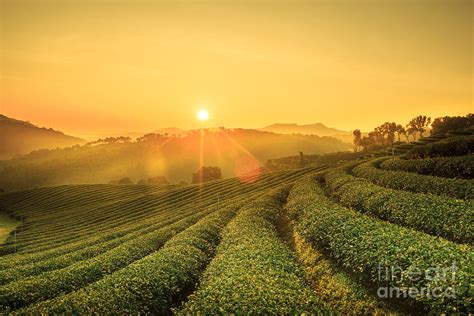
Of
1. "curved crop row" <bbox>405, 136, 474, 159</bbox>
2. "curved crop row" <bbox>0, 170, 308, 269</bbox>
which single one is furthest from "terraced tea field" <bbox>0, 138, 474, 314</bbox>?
"curved crop row" <bbox>405, 136, 474, 159</bbox>

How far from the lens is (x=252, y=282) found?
17.4m

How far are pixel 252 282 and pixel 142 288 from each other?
6.85m

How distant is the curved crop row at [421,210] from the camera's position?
22.2 meters

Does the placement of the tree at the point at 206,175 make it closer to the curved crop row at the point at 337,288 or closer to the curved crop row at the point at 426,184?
the curved crop row at the point at 426,184

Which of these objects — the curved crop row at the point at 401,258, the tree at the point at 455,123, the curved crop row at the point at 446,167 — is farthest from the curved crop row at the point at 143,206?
the tree at the point at 455,123

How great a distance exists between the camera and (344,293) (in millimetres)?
19109

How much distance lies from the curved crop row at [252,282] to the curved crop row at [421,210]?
10.3m

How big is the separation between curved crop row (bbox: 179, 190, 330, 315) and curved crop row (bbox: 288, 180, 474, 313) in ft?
11.8

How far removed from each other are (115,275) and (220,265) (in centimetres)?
703

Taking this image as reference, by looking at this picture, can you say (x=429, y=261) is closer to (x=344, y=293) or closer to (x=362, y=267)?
(x=362, y=267)

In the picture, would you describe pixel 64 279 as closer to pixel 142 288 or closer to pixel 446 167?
pixel 142 288

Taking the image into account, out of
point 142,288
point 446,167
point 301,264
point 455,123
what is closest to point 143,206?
point 301,264

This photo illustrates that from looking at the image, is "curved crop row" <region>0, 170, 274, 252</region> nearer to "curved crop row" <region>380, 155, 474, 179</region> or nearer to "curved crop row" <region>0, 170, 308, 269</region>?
"curved crop row" <region>0, 170, 308, 269</region>

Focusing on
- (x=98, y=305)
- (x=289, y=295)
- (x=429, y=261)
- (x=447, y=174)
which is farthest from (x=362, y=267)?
(x=447, y=174)
